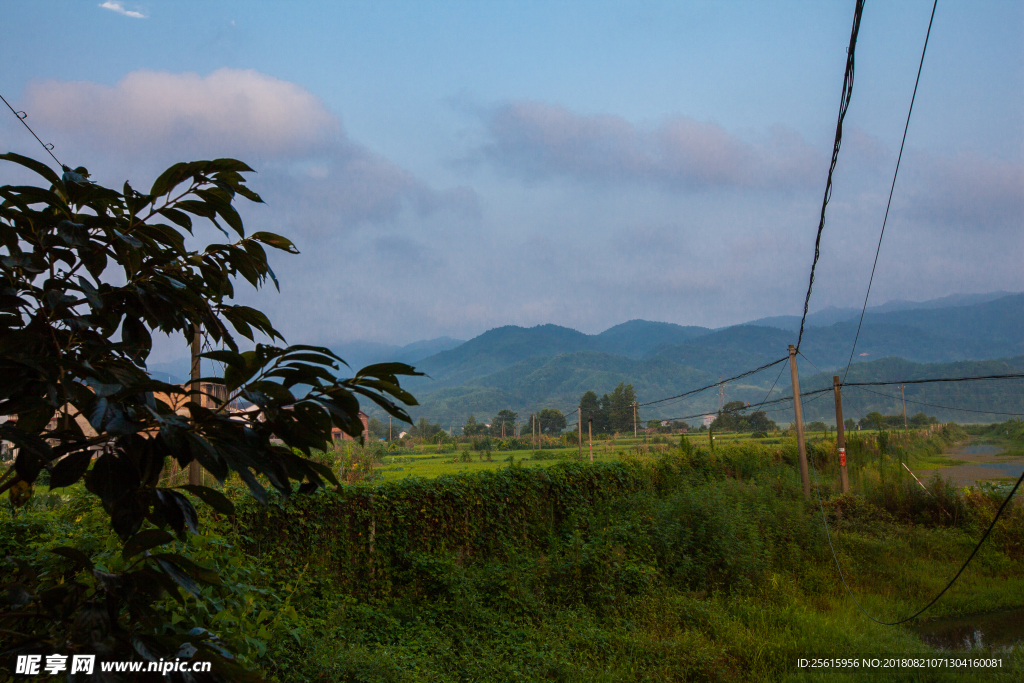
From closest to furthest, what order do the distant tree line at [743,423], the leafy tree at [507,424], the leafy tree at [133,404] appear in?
1. the leafy tree at [133,404]
2. the distant tree line at [743,423]
3. the leafy tree at [507,424]

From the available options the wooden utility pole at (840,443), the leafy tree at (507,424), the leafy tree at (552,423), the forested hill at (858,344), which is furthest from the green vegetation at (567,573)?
the leafy tree at (507,424)

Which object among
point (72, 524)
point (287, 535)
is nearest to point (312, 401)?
point (72, 524)

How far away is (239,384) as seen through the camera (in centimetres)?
99

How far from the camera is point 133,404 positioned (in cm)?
103

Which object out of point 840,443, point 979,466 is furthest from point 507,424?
point 840,443

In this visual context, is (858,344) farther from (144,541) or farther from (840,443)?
(144,541)

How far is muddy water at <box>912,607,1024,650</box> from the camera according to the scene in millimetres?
5890

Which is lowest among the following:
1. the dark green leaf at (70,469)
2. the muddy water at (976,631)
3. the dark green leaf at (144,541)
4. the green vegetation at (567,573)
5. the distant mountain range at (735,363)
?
the muddy water at (976,631)

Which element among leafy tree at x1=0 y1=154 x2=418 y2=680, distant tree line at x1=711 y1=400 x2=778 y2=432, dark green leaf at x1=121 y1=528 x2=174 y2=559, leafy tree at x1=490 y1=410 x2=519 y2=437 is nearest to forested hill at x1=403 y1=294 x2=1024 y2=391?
leafy tree at x1=490 y1=410 x2=519 y2=437

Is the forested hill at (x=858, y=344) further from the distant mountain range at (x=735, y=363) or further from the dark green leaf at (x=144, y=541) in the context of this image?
the dark green leaf at (x=144, y=541)

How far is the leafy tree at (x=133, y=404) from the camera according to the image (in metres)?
0.94

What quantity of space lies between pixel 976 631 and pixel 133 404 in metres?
8.45

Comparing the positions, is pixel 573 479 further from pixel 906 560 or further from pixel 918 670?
pixel 906 560

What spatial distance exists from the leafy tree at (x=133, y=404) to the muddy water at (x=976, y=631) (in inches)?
289
